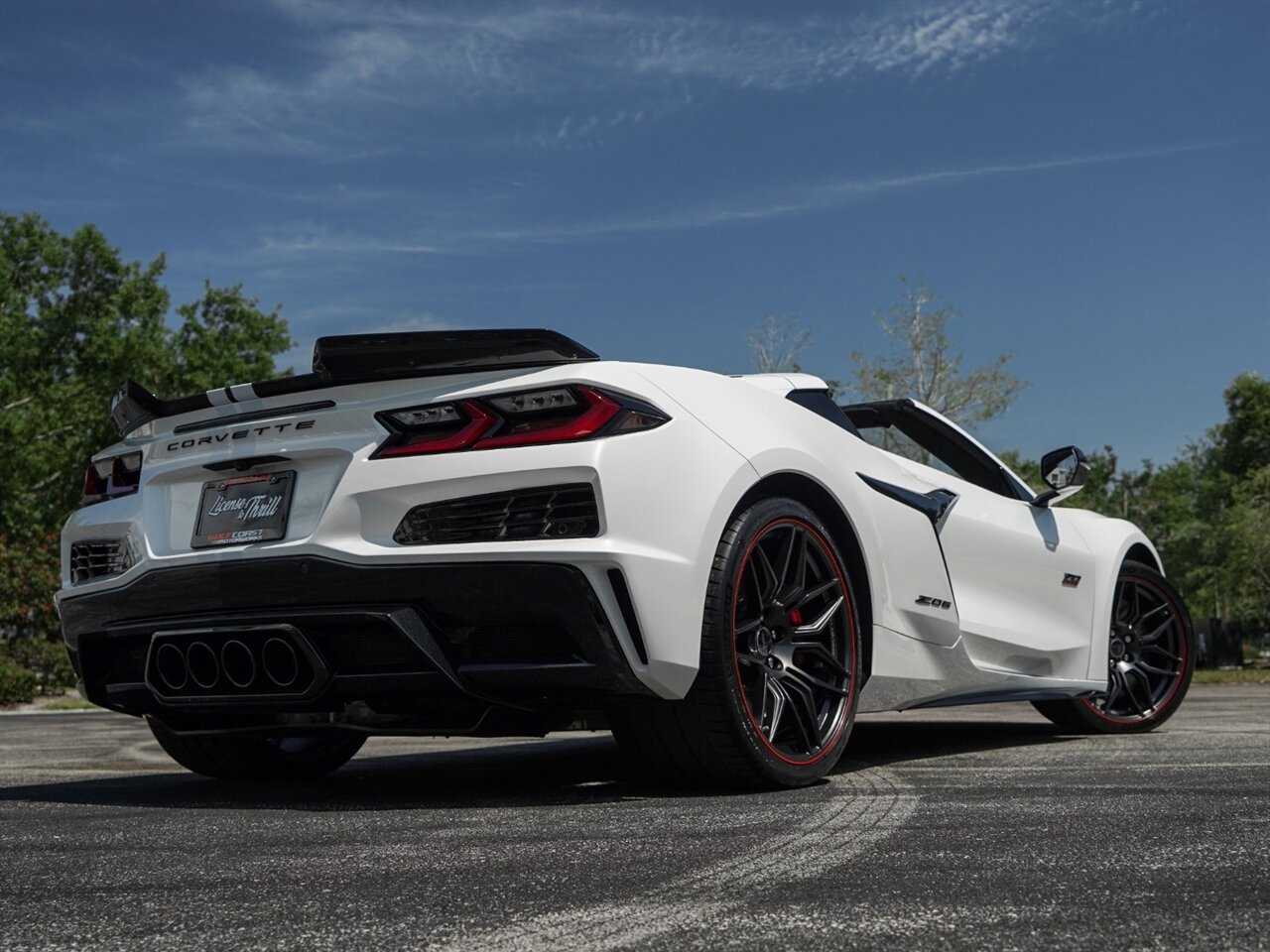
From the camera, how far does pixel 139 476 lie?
4535 mm

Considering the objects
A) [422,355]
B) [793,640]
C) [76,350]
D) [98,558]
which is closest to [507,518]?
[422,355]

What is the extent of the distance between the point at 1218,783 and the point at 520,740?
429 centimetres

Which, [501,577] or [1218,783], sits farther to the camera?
[1218,783]

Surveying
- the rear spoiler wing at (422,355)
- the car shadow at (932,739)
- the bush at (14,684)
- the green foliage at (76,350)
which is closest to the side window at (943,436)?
the car shadow at (932,739)

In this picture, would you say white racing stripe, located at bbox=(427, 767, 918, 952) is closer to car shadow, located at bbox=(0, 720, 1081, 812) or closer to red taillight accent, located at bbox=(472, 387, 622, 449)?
car shadow, located at bbox=(0, 720, 1081, 812)

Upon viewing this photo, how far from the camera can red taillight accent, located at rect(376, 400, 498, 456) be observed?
3.88 meters

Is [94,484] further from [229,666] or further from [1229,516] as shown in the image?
[1229,516]

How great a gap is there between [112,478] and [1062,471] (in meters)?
3.95

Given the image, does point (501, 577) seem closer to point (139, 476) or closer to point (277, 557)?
point (277, 557)

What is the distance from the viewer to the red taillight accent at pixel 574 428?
3.81m

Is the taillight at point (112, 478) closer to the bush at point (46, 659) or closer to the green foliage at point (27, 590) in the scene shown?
the bush at point (46, 659)

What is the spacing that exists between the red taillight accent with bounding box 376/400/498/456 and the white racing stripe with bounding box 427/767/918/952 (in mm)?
1336

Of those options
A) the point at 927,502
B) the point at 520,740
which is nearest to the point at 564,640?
the point at 927,502

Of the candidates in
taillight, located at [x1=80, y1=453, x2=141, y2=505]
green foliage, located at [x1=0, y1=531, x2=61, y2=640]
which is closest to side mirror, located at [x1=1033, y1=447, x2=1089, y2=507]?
taillight, located at [x1=80, y1=453, x2=141, y2=505]
